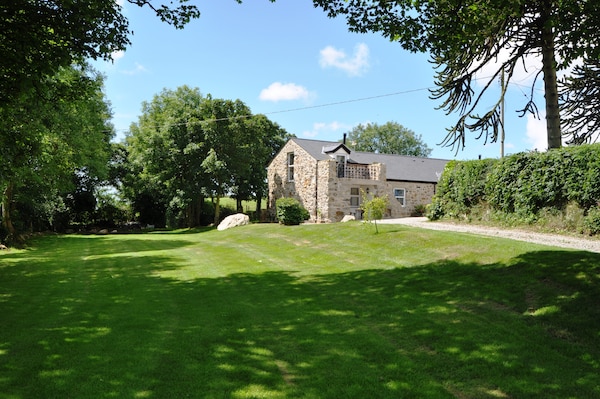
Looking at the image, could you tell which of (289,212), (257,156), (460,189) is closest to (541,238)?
(460,189)

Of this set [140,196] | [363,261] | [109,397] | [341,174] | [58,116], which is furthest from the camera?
[140,196]

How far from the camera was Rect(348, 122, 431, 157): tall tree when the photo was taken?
264 feet

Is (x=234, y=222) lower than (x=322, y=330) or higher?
higher

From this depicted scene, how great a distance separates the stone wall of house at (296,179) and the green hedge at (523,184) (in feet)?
43.1

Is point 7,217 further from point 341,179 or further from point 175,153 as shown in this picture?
point 341,179

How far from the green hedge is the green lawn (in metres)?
4.54

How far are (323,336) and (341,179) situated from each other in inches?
1031

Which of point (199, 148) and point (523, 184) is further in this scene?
point (199, 148)

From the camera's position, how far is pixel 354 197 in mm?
33594

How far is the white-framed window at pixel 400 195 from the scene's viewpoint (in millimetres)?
34906

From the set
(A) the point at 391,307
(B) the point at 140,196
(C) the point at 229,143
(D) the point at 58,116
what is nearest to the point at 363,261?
(A) the point at 391,307

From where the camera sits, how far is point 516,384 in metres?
4.64

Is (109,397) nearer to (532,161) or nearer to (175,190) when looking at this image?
(532,161)

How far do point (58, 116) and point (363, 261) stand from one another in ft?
63.3
